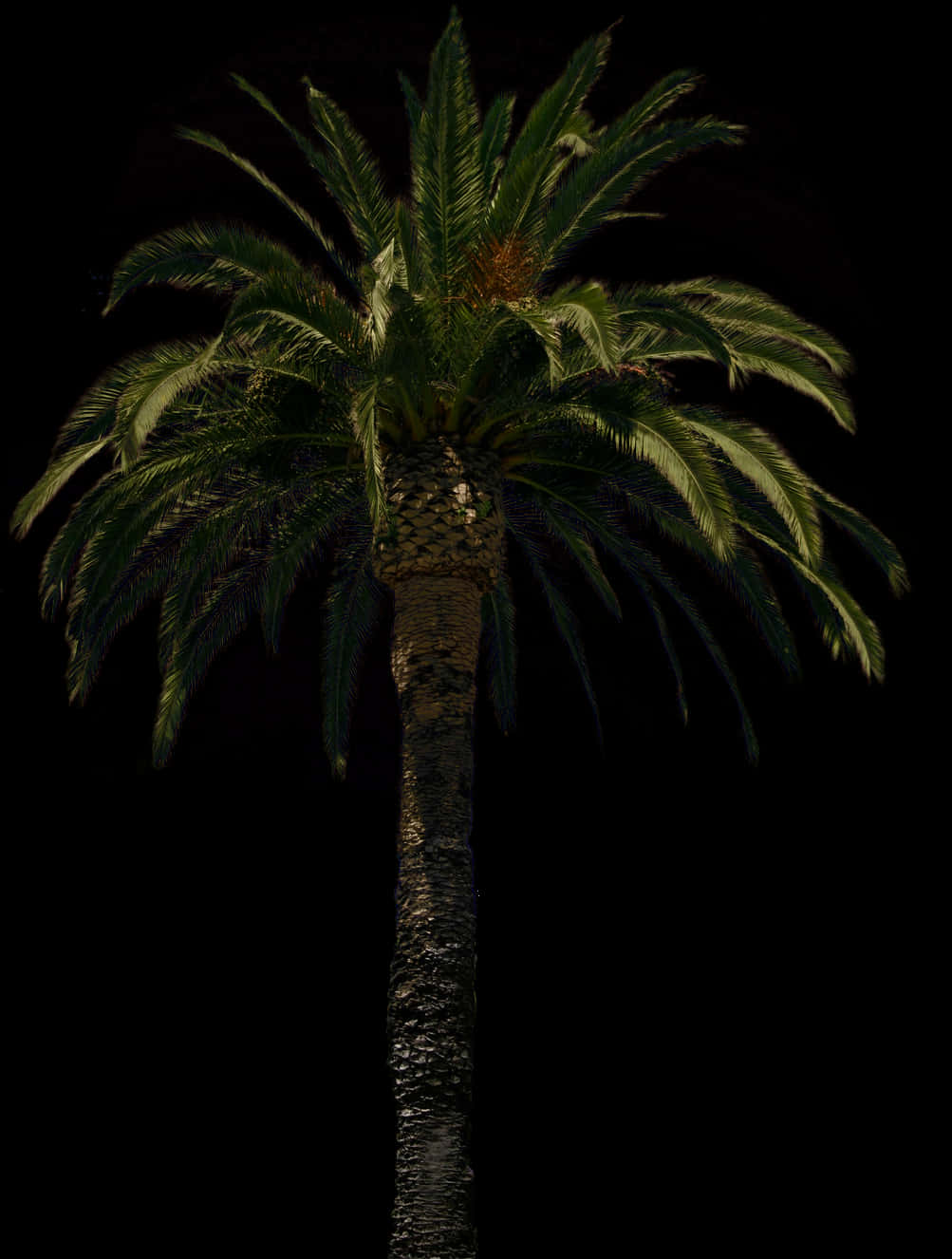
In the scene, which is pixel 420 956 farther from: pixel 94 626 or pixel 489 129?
pixel 489 129

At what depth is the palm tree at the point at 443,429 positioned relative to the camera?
11.1 meters

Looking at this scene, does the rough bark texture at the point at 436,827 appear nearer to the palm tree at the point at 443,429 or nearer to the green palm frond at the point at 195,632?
the palm tree at the point at 443,429

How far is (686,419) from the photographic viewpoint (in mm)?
11922

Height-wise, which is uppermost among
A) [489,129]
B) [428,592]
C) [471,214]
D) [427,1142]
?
[489,129]

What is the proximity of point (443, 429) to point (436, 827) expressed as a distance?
12.9 feet

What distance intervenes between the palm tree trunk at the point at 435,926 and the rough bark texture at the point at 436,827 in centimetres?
1

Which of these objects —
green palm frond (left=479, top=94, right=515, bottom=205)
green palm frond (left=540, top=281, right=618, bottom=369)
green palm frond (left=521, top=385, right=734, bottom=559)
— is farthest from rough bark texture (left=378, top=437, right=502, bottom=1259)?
green palm frond (left=479, top=94, right=515, bottom=205)

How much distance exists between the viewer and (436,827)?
12.0 metres

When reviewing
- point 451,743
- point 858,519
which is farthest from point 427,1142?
point 858,519

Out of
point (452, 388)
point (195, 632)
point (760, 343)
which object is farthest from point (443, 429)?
point (195, 632)

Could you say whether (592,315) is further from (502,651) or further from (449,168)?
(502,651)

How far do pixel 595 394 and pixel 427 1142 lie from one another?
6.88 m

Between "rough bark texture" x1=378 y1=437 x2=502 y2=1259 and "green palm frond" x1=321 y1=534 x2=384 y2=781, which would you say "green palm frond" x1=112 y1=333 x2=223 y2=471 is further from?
"green palm frond" x1=321 y1=534 x2=384 y2=781

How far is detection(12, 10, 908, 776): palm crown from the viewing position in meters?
11.3
